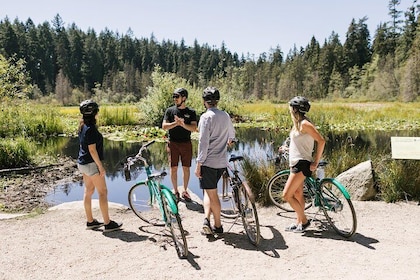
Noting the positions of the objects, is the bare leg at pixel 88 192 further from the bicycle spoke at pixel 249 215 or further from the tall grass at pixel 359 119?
the tall grass at pixel 359 119

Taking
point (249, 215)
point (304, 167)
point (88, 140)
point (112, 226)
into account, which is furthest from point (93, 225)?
point (304, 167)

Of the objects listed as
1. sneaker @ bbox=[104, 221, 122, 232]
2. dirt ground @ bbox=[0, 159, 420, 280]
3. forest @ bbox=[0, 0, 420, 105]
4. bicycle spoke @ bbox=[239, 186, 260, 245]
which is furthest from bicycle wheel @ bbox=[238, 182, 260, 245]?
forest @ bbox=[0, 0, 420, 105]

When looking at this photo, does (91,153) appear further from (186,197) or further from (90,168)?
(186,197)

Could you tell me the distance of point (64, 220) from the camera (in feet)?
16.0

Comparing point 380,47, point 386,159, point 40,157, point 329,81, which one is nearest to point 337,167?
point 386,159

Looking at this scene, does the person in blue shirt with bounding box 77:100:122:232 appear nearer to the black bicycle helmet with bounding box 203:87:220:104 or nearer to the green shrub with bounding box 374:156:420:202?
the black bicycle helmet with bounding box 203:87:220:104

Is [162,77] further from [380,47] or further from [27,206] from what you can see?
[380,47]

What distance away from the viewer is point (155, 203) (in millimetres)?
4484

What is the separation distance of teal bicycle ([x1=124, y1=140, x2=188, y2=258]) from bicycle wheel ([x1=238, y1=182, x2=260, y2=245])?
705mm

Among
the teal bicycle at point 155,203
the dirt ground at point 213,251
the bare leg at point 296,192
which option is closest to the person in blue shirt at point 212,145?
the teal bicycle at point 155,203

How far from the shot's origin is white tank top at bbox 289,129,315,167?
394cm

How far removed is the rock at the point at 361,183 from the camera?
5.44 m

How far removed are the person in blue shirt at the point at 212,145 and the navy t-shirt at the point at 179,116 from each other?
1217 mm

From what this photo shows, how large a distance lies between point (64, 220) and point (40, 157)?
677cm
